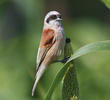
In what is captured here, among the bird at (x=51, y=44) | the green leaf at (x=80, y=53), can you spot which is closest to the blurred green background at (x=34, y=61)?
the bird at (x=51, y=44)

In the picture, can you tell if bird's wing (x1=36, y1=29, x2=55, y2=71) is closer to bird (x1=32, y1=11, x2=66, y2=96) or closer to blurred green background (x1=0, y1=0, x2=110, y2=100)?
bird (x1=32, y1=11, x2=66, y2=96)

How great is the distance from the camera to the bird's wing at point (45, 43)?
146 inches

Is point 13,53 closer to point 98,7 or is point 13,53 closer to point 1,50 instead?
point 1,50

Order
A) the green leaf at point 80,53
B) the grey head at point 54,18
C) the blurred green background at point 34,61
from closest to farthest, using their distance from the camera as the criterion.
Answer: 1. the green leaf at point 80,53
2. the grey head at point 54,18
3. the blurred green background at point 34,61

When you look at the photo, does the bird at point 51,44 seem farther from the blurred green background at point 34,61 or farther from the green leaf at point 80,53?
the green leaf at point 80,53

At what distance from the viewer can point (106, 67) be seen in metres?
5.48

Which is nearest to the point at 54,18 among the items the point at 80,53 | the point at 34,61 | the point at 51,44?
the point at 51,44

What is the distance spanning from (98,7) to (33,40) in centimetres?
452

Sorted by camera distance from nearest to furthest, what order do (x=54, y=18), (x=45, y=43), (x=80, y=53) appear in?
(x=80, y=53) < (x=45, y=43) < (x=54, y=18)

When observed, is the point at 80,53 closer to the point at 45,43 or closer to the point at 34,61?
the point at 45,43

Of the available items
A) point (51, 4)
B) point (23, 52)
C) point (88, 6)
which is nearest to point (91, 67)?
point (23, 52)

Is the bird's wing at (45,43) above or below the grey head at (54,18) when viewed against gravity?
below

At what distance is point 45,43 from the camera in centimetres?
379

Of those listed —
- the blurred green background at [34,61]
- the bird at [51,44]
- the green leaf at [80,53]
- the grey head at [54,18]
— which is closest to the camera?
the green leaf at [80,53]
